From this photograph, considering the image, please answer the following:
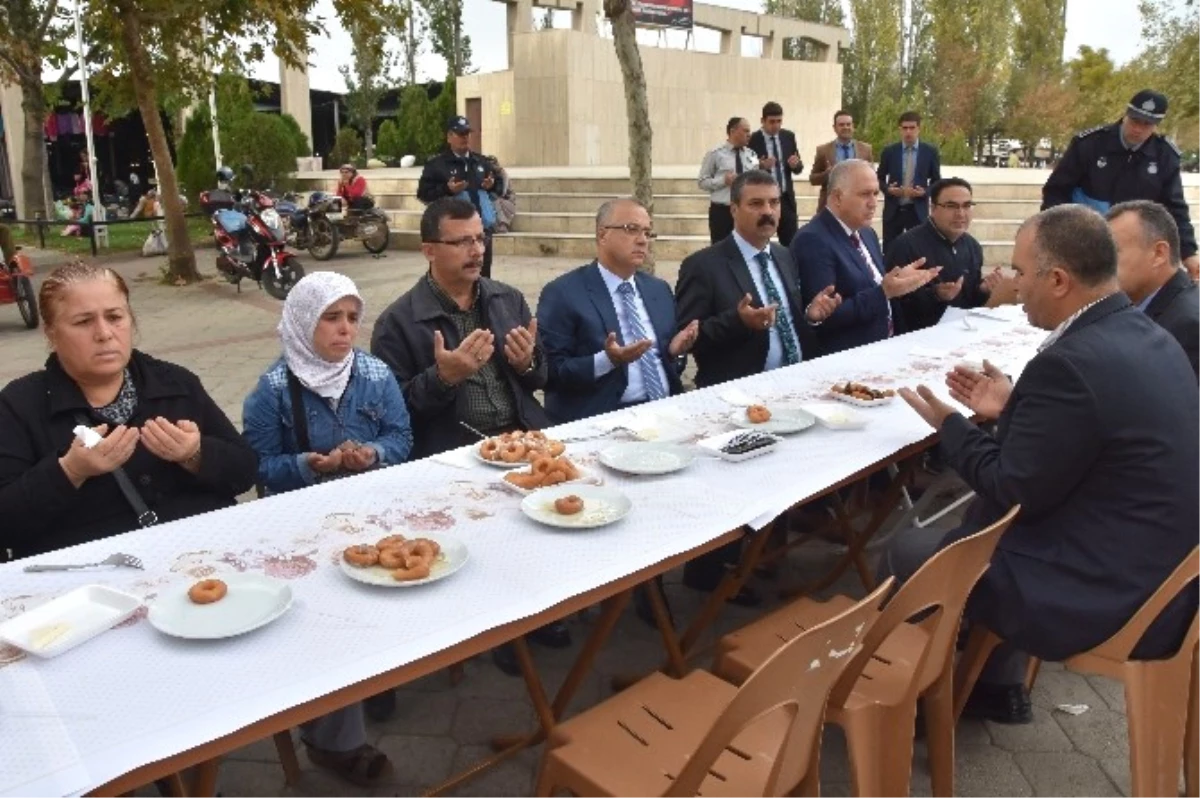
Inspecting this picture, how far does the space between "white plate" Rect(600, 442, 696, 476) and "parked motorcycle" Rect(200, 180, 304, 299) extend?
8804mm

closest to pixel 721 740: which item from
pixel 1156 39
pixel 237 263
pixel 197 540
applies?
pixel 197 540

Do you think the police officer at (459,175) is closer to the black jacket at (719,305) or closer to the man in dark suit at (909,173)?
the man in dark suit at (909,173)

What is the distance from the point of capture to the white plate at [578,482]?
242 centimetres

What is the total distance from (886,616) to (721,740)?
50 cm

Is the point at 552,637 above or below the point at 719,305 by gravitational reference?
below

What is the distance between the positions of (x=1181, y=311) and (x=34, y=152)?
67.0 feet

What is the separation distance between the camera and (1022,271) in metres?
2.63

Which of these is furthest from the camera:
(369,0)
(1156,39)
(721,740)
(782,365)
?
(1156,39)

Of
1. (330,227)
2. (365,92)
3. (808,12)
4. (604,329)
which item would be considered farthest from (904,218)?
(808,12)

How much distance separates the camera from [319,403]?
2994 millimetres

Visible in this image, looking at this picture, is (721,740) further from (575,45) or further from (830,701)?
(575,45)

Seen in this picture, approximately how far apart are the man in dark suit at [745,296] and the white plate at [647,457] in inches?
58.6

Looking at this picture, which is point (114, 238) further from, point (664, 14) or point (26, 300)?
point (664, 14)

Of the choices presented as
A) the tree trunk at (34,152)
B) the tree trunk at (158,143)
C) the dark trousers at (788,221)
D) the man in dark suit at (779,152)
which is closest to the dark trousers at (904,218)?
the man in dark suit at (779,152)
